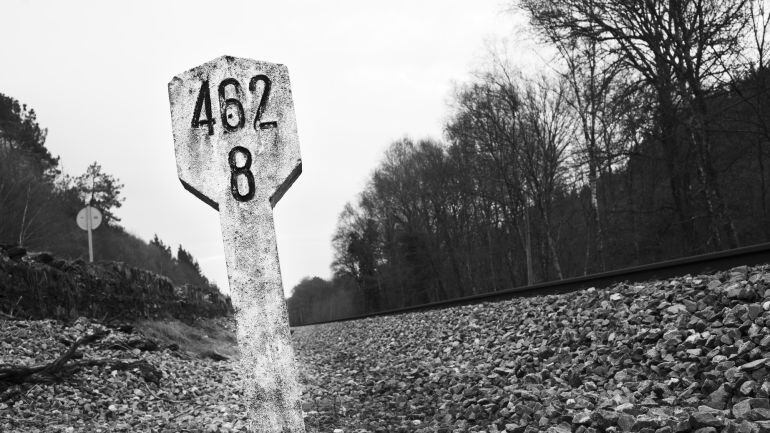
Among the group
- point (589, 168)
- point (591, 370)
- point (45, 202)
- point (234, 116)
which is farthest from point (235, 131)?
point (45, 202)

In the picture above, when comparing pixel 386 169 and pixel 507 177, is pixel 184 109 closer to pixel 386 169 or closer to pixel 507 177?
pixel 507 177

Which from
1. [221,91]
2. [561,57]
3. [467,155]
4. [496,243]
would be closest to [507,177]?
[467,155]

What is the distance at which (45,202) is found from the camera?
3266 centimetres

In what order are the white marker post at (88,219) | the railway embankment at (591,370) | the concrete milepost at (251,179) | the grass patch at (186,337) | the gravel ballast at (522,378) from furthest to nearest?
the white marker post at (88,219)
the grass patch at (186,337)
the gravel ballast at (522,378)
the railway embankment at (591,370)
the concrete milepost at (251,179)

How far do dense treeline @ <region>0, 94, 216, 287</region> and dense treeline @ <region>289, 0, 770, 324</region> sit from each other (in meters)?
16.8

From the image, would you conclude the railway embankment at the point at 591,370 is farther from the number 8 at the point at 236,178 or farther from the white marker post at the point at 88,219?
the white marker post at the point at 88,219

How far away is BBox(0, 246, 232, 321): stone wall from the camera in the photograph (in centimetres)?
941

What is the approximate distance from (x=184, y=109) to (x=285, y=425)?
1.80 metres

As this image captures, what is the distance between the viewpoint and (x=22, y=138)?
4059 centimetres

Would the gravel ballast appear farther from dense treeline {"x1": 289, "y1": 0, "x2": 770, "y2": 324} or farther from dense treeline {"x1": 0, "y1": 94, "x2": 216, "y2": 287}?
dense treeline {"x1": 0, "y1": 94, "x2": 216, "y2": 287}

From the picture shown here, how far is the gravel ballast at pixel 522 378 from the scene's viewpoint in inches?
168

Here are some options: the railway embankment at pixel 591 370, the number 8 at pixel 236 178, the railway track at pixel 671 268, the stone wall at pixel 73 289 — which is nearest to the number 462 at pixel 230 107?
the number 8 at pixel 236 178

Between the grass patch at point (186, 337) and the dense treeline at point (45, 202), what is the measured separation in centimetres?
1498

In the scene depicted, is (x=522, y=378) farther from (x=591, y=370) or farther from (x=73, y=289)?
(x=73, y=289)
